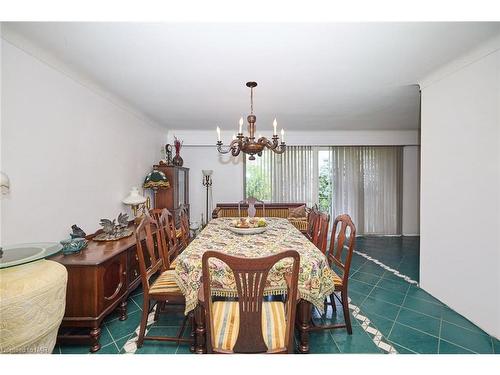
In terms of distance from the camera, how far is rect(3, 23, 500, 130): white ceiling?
5.57ft

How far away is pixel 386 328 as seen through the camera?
79.6 inches

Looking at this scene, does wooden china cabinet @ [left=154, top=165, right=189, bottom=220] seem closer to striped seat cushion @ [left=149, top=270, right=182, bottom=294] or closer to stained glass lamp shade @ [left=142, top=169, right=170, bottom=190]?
stained glass lamp shade @ [left=142, top=169, right=170, bottom=190]

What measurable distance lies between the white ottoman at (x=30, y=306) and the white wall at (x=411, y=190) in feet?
21.6

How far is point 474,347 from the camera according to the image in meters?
1.78

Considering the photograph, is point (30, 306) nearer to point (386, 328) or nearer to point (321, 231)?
point (321, 231)

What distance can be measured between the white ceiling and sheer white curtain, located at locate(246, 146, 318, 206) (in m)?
2.19

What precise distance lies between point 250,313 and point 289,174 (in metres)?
4.81

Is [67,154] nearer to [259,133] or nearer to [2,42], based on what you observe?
[2,42]

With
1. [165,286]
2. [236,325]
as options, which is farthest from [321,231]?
[165,286]

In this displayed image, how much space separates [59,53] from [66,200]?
1.33 metres

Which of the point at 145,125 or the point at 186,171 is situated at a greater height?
the point at 145,125
